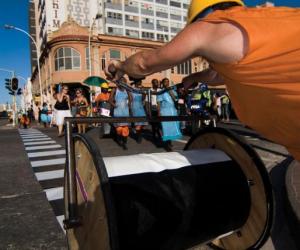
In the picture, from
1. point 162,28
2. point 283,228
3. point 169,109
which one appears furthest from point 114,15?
point 283,228

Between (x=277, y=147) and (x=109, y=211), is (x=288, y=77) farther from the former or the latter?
(x=277, y=147)

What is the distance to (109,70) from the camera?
1940 millimetres

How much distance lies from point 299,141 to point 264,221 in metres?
0.85

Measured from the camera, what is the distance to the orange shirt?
1.26 metres

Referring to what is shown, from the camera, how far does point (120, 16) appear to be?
208ft

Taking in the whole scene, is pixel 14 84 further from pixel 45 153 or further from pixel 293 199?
pixel 293 199

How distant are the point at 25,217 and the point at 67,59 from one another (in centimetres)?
4230

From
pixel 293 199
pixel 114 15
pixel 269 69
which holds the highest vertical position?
pixel 114 15

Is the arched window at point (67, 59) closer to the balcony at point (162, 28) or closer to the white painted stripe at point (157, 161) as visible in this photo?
the balcony at point (162, 28)

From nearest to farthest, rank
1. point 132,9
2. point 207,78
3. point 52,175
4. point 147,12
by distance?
point 207,78 < point 52,175 < point 132,9 < point 147,12

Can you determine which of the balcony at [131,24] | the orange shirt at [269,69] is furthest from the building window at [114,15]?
the orange shirt at [269,69]

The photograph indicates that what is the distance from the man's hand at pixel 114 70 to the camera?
6.13ft

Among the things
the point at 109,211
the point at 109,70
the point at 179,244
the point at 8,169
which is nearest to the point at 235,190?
the point at 179,244

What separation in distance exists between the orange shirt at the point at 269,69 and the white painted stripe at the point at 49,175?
456 cm
